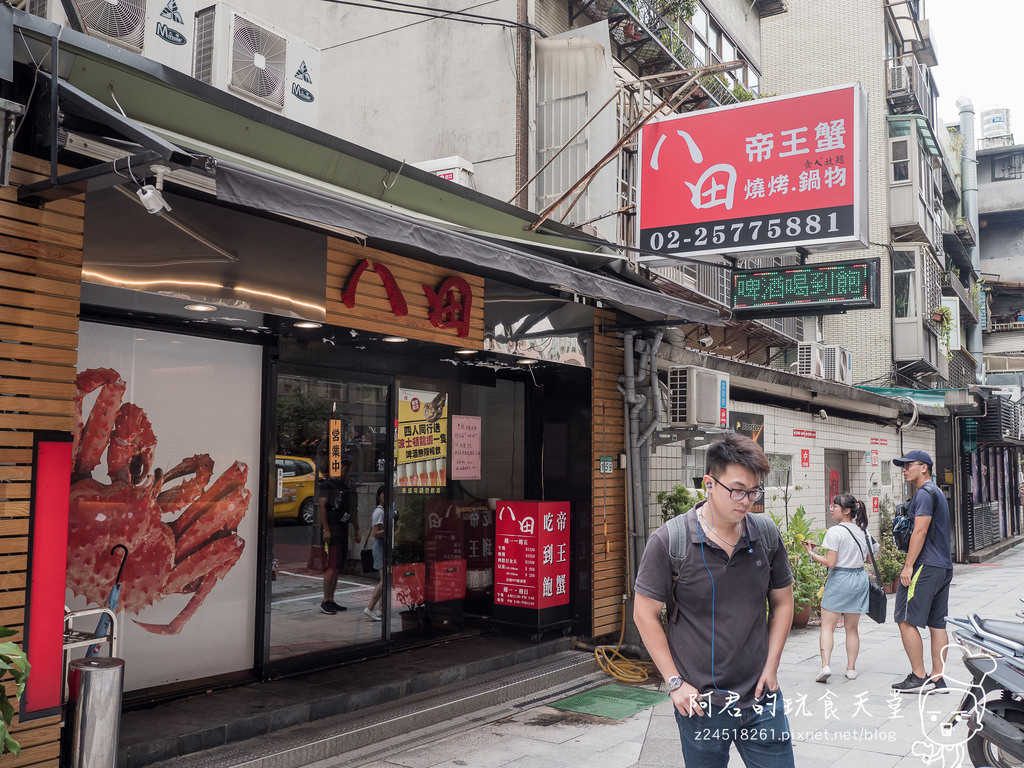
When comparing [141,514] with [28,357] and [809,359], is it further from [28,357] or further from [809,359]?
[809,359]

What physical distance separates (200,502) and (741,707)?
505 centimetres

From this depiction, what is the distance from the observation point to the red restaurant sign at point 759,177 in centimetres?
779

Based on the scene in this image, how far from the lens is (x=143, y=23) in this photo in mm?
5988

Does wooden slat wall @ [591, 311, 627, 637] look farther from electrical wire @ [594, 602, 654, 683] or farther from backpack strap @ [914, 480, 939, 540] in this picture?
backpack strap @ [914, 480, 939, 540]

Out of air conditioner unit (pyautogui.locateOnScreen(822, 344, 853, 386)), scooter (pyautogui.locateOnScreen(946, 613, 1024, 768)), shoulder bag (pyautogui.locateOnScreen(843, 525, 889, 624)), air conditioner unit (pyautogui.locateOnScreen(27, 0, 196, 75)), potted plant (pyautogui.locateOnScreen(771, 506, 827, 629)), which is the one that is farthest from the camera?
air conditioner unit (pyautogui.locateOnScreen(822, 344, 853, 386))

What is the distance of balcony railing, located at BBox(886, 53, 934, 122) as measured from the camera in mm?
23688

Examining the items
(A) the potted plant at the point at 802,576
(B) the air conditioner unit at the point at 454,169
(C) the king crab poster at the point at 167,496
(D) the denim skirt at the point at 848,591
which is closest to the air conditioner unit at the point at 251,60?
(C) the king crab poster at the point at 167,496

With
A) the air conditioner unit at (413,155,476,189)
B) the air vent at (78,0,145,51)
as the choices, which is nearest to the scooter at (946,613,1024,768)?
the air vent at (78,0,145,51)

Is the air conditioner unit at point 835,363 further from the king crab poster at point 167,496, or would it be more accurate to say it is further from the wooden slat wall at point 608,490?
the king crab poster at point 167,496

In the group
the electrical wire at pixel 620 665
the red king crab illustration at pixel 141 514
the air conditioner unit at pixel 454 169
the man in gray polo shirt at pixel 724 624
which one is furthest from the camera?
the air conditioner unit at pixel 454 169

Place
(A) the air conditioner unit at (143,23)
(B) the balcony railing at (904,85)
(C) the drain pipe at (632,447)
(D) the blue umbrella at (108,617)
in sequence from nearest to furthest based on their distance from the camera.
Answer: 1. (D) the blue umbrella at (108,617)
2. (A) the air conditioner unit at (143,23)
3. (C) the drain pipe at (632,447)
4. (B) the balcony railing at (904,85)

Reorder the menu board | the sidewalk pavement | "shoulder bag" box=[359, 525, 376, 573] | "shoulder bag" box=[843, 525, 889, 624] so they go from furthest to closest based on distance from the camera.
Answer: the menu board, "shoulder bag" box=[359, 525, 376, 573], "shoulder bag" box=[843, 525, 889, 624], the sidewalk pavement

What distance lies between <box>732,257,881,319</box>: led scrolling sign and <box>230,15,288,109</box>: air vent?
520 centimetres

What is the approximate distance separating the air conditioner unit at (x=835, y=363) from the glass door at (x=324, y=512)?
13.9m
